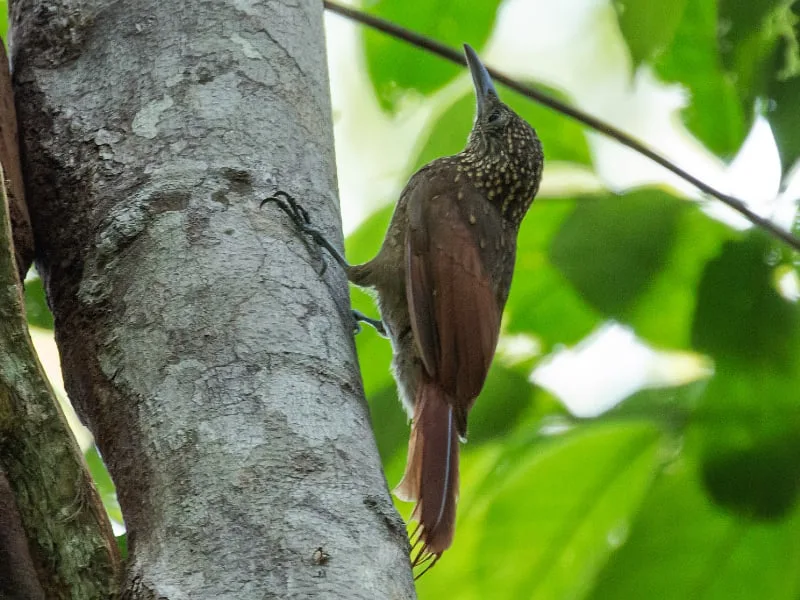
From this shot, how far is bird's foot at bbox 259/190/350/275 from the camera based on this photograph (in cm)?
166

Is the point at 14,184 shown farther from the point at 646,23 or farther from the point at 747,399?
the point at 747,399

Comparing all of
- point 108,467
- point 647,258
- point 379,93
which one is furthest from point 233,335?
point 379,93

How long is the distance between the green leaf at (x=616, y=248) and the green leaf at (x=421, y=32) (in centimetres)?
53

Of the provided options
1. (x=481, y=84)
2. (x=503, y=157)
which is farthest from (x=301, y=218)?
(x=503, y=157)

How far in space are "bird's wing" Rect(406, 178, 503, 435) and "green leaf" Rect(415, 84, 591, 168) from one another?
1.61 ft

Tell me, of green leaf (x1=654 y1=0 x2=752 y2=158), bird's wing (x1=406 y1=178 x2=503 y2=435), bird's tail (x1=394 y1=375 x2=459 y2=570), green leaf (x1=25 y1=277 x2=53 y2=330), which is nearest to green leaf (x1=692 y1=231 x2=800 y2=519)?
green leaf (x1=654 y1=0 x2=752 y2=158)

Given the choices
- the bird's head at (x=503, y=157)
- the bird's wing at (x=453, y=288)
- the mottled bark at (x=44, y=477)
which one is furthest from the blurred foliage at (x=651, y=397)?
the bird's head at (x=503, y=157)

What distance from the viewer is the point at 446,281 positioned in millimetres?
2703

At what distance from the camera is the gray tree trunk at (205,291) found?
1.22 m

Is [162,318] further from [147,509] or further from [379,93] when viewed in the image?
[379,93]

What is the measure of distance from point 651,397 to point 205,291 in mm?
909

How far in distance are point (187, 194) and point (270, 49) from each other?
0.40m

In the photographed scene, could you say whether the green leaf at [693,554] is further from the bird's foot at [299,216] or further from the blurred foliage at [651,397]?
the bird's foot at [299,216]

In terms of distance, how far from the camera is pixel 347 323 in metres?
1.66
